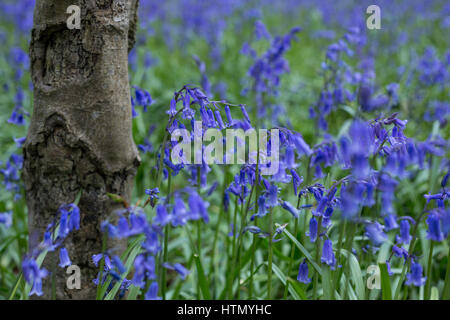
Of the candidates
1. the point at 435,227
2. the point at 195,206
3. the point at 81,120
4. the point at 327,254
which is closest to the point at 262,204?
the point at 327,254

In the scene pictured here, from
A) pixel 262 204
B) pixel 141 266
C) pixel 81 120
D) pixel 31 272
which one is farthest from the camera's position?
pixel 81 120

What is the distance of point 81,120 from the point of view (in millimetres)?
2537

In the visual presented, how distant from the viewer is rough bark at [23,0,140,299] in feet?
8.09

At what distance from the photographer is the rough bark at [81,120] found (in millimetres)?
2467

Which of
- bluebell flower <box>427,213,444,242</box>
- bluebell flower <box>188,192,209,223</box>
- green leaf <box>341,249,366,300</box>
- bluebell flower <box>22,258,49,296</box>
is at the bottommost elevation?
green leaf <box>341,249,366,300</box>

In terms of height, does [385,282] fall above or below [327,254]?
below

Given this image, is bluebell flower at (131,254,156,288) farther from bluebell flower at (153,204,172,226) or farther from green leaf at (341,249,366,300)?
green leaf at (341,249,366,300)

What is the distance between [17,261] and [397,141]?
333 cm

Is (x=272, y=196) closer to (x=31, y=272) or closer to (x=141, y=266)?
(x=141, y=266)

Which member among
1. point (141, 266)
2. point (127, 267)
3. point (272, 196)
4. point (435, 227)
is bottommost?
point (127, 267)

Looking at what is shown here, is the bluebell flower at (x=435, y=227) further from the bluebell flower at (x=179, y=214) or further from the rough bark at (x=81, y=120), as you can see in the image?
the rough bark at (x=81, y=120)

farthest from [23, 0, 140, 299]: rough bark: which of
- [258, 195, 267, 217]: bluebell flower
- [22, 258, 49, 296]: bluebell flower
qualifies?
[258, 195, 267, 217]: bluebell flower

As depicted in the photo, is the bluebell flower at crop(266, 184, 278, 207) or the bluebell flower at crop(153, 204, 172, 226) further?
the bluebell flower at crop(266, 184, 278, 207)

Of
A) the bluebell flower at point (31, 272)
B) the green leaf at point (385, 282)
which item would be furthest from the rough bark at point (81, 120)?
the green leaf at point (385, 282)
